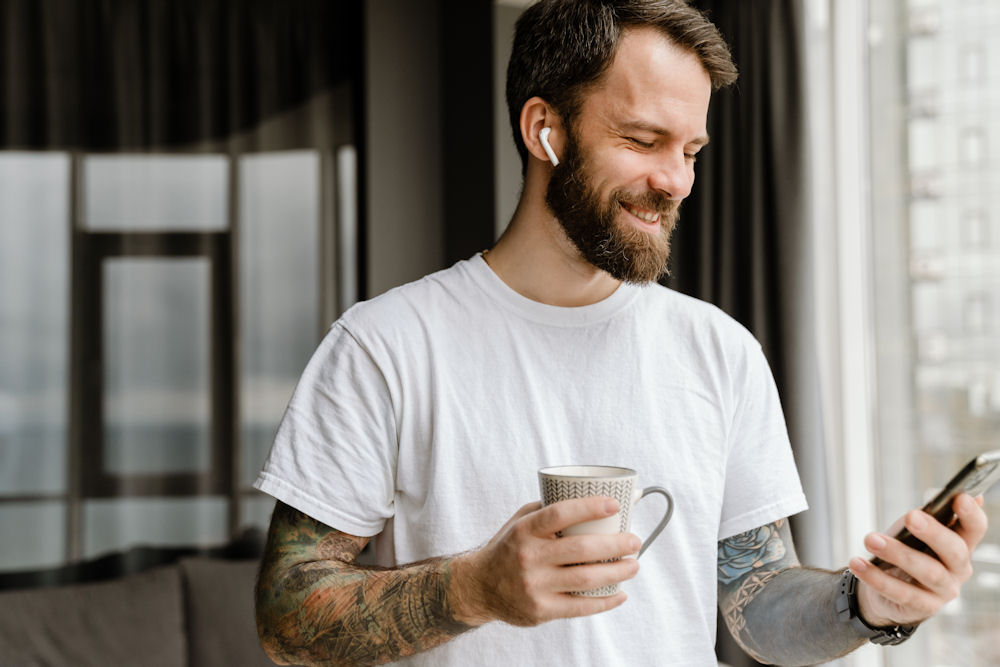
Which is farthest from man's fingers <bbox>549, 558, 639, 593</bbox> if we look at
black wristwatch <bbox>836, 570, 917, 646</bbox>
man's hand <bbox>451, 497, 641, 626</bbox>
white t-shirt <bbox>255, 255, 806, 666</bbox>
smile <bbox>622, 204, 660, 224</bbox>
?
smile <bbox>622, 204, 660, 224</bbox>

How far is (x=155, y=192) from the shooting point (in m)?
3.35

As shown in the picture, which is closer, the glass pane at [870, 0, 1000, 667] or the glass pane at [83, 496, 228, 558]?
the glass pane at [870, 0, 1000, 667]

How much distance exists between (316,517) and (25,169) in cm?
270

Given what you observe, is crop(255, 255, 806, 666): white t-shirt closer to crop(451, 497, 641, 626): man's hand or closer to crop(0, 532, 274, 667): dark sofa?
crop(451, 497, 641, 626): man's hand

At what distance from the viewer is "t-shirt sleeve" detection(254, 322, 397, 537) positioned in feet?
3.57

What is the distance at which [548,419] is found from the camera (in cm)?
118

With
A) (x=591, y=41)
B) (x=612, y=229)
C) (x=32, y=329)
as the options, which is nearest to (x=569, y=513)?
(x=612, y=229)

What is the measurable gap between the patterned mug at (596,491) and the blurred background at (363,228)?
1.65m

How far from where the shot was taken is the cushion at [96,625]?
2.70m

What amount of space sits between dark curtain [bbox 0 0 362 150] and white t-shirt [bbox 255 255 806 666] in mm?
2470

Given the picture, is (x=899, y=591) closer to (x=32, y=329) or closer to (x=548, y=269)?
(x=548, y=269)

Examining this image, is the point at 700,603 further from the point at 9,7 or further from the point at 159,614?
the point at 9,7

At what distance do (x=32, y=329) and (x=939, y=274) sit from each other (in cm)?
286

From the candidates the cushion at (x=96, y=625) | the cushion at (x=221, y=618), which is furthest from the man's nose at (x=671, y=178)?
the cushion at (x=96, y=625)
